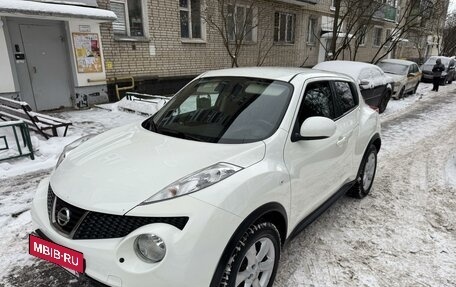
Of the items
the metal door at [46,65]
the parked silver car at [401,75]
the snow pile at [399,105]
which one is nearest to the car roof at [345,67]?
the snow pile at [399,105]

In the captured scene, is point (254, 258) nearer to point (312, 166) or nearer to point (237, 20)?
point (312, 166)

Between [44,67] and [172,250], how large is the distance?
9319 millimetres

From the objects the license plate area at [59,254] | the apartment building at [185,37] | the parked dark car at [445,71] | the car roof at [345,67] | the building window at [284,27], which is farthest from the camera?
the parked dark car at [445,71]

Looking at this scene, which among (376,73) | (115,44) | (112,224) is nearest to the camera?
(112,224)

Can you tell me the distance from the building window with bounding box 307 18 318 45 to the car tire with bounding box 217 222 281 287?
19210 mm

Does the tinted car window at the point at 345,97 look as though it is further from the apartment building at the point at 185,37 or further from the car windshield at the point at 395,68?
the car windshield at the point at 395,68

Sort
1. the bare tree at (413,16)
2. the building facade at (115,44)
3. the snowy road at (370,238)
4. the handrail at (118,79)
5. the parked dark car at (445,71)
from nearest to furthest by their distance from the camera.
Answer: the snowy road at (370,238)
the building facade at (115,44)
the handrail at (118,79)
the bare tree at (413,16)
the parked dark car at (445,71)

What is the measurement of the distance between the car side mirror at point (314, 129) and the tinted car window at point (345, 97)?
3.22 ft

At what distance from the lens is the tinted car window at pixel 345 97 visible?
3.50 m

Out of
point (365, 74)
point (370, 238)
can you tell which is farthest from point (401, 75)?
point (370, 238)

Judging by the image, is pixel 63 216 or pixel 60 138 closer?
pixel 63 216

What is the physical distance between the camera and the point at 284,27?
17.6 metres

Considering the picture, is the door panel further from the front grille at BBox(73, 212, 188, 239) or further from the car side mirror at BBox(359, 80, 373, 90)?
the car side mirror at BBox(359, 80, 373, 90)

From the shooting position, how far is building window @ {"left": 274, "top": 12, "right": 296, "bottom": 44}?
1709 centimetres
